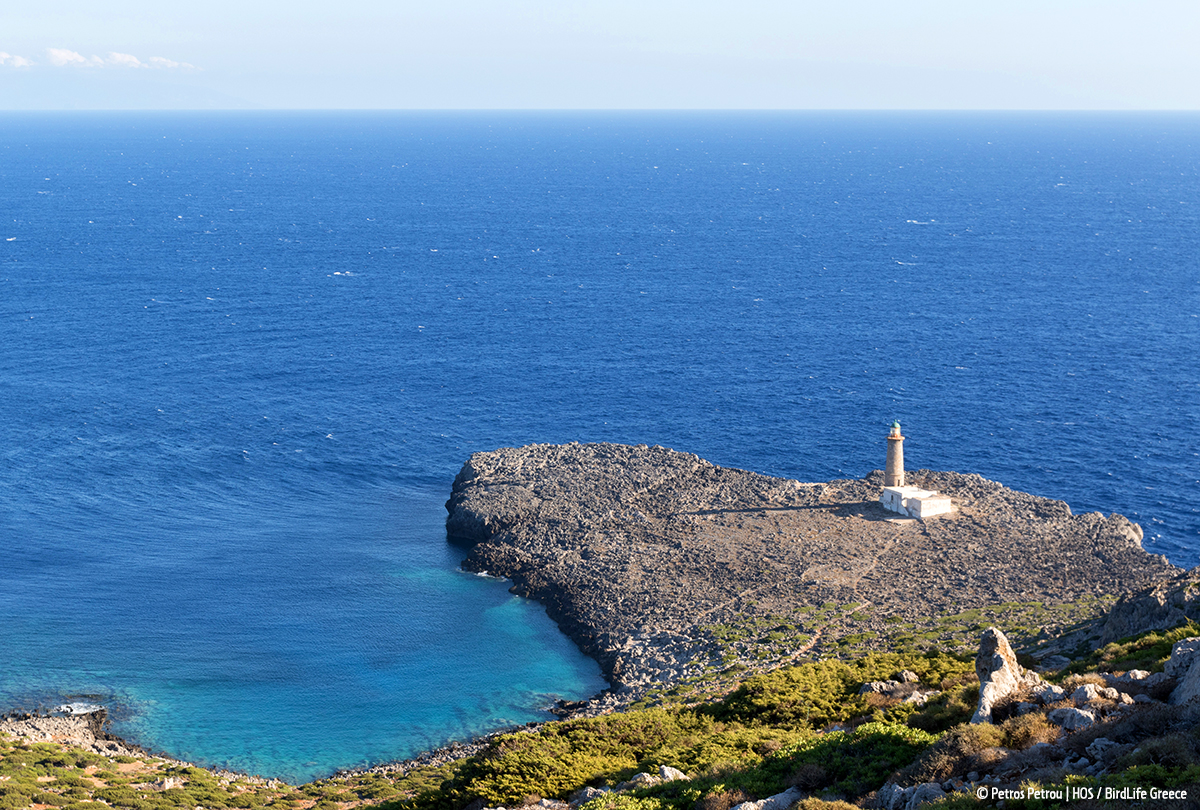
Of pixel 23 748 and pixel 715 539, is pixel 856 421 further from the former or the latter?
pixel 23 748

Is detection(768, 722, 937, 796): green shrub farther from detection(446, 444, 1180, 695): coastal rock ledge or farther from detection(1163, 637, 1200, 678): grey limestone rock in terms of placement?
detection(446, 444, 1180, 695): coastal rock ledge

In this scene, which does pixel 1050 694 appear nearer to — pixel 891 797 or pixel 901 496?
pixel 891 797

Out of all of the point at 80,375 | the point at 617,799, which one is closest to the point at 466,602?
the point at 617,799

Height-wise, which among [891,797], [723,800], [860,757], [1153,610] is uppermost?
[891,797]

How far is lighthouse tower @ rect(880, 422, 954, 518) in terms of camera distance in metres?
81.2

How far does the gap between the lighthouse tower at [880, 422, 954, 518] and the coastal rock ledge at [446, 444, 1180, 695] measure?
3.93 ft

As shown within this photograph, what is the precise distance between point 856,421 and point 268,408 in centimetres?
6173

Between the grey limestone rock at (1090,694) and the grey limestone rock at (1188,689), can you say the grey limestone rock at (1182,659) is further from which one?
the grey limestone rock at (1090,694)

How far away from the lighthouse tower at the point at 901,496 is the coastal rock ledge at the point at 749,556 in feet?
3.93

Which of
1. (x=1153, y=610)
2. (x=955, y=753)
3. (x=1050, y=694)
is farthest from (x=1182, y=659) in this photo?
(x=1153, y=610)

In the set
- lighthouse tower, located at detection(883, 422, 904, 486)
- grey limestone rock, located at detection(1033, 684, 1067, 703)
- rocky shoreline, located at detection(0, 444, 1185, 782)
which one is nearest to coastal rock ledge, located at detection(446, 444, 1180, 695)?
rocky shoreline, located at detection(0, 444, 1185, 782)

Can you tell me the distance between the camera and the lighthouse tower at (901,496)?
81.2 m

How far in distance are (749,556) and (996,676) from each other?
45.8 meters

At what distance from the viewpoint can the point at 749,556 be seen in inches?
3046
